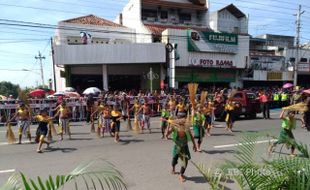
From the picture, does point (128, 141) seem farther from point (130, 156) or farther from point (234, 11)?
point (234, 11)

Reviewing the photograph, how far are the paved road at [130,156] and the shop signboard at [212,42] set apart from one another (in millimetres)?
17303

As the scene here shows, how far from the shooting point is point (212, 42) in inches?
1164

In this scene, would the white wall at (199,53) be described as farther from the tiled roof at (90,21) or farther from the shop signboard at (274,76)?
the tiled roof at (90,21)

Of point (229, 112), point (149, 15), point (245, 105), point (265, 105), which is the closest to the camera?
point (229, 112)

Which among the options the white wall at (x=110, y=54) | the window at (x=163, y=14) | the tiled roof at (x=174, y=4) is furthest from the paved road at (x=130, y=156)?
the window at (x=163, y=14)

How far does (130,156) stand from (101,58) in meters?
17.4

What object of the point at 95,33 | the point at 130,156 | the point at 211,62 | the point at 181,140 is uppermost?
the point at 95,33

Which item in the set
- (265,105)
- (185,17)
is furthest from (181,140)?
(185,17)

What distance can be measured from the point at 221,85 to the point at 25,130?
23601 mm

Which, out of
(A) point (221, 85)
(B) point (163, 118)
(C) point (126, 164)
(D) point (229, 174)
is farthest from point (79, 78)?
(D) point (229, 174)

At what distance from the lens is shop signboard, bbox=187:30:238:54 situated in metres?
28.5

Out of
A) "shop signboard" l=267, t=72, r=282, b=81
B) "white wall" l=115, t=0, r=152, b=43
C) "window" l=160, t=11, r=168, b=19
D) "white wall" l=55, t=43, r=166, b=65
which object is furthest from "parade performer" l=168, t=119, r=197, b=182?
"shop signboard" l=267, t=72, r=282, b=81

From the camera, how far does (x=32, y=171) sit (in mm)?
7246

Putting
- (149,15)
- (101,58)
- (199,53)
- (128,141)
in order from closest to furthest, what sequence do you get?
(128,141)
(101,58)
(199,53)
(149,15)
